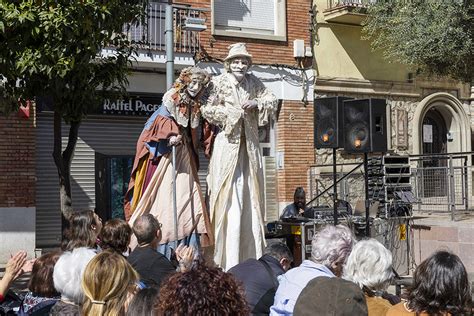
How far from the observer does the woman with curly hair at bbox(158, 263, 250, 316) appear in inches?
107

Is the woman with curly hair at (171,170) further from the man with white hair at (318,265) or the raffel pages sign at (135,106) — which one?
the raffel pages sign at (135,106)

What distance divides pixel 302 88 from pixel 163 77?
3.41 m

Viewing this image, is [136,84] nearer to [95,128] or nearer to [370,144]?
[95,128]

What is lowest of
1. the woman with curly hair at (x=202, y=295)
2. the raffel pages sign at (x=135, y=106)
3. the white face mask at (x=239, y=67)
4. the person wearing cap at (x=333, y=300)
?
the person wearing cap at (x=333, y=300)

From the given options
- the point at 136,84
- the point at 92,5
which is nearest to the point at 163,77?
the point at 136,84

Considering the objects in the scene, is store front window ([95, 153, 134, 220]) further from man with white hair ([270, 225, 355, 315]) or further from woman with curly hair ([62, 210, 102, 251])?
man with white hair ([270, 225, 355, 315])

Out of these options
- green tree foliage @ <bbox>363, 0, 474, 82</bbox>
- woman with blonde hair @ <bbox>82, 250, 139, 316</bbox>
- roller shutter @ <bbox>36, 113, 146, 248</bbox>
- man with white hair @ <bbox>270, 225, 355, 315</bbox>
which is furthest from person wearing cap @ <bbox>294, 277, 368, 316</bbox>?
roller shutter @ <bbox>36, 113, 146, 248</bbox>

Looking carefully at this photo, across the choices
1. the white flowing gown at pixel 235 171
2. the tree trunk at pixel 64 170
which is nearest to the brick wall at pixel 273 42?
the tree trunk at pixel 64 170

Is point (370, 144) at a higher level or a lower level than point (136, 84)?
lower

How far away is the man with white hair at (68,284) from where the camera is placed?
3891 mm

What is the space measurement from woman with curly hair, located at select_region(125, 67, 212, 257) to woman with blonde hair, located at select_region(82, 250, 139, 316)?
2.74 metres

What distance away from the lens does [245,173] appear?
6.39 meters

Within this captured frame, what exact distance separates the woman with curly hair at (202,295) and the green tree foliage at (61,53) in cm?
505

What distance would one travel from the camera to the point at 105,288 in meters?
3.43
